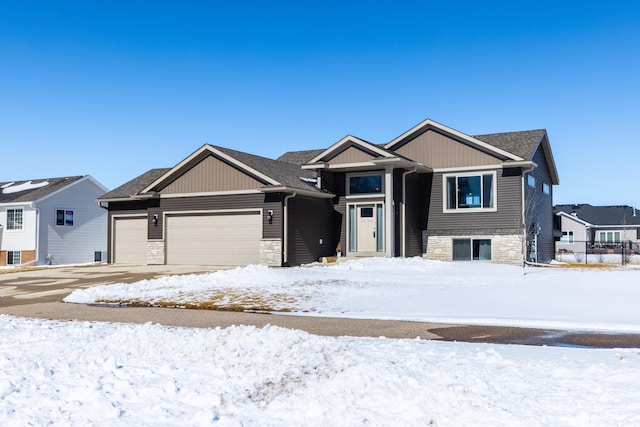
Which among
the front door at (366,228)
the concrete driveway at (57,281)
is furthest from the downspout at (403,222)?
the concrete driveway at (57,281)

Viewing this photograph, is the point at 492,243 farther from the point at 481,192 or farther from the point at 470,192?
the point at 470,192

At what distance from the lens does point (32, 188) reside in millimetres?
37812

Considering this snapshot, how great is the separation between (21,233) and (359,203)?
824 inches

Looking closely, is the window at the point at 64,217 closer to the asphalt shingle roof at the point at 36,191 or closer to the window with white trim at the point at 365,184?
the asphalt shingle roof at the point at 36,191

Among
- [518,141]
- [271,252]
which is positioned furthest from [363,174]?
[518,141]

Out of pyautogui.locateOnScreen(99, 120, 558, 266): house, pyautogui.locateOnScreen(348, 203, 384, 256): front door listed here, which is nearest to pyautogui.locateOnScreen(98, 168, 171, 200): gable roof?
pyautogui.locateOnScreen(99, 120, 558, 266): house

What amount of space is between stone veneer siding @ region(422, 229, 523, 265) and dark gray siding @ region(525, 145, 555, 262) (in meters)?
1.40

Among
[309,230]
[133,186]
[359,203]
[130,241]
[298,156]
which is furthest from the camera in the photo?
[298,156]

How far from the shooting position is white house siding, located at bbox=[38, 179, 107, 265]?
3497cm

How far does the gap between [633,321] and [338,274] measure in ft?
33.8

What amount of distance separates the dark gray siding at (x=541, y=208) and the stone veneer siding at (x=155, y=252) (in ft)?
53.1

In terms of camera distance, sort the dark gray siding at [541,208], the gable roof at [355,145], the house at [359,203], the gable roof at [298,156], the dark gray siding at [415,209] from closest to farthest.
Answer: the house at [359,203]
the gable roof at [355,145]
the dark gray siding at [415,209]
the dark gray siding at [541,208]
the gable roof at [298,156]

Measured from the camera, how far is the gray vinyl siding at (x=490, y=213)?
2516 cm

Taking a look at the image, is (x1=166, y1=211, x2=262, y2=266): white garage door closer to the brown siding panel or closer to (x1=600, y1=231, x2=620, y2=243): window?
the brown siding panel
